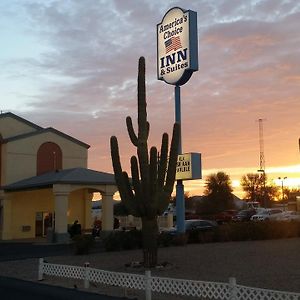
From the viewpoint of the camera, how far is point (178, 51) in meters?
25.3

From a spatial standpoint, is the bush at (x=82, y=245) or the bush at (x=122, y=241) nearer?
the bush at (x=82, y=245)

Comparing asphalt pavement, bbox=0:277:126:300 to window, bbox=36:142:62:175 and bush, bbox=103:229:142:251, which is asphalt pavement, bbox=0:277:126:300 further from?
window, bbox=36:142:62:175

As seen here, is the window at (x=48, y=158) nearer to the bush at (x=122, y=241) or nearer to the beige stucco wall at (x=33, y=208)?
the beige stucco wall at (x=33, y=208)

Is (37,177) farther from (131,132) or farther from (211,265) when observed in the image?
(211,265)

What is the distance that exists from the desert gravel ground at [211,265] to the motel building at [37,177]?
11.3 meters

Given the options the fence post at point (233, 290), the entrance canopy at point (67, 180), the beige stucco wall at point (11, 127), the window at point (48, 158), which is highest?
the beige stucco wall at point (11, 127)

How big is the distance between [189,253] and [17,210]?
20.0 m

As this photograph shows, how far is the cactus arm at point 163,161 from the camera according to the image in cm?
Result: 1693

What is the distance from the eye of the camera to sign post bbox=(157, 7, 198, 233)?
2459 centimetres

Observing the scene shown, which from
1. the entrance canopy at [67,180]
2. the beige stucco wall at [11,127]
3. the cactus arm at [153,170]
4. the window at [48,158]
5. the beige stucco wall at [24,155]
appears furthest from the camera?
the beige stucco wall at [11,127]

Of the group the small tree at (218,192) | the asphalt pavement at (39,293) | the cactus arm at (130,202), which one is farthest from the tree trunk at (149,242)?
the small tree at (218,192)

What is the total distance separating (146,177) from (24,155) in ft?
77.3

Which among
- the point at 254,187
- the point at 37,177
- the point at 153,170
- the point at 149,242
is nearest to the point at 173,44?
the point at 153,170

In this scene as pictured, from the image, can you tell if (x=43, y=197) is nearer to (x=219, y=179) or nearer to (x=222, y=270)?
(x=222, y=270)
